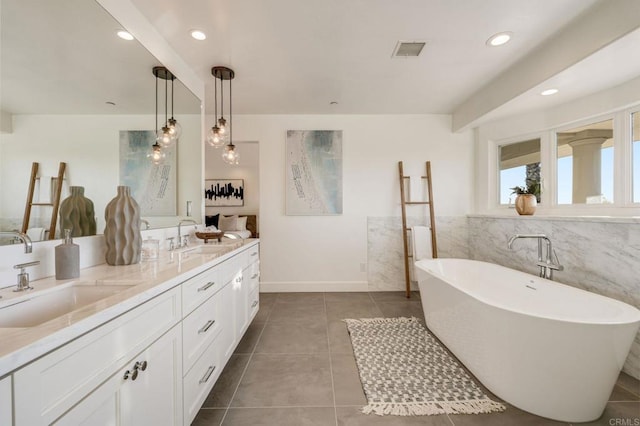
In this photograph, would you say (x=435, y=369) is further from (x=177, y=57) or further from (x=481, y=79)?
(x=177, y=57)

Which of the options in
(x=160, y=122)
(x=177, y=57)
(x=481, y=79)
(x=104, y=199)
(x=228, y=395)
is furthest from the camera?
(x=481, y=79)

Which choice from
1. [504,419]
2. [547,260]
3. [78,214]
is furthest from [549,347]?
[78,214]

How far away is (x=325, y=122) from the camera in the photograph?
3.59 meters

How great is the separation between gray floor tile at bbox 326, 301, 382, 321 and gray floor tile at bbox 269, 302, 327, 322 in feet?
0.30

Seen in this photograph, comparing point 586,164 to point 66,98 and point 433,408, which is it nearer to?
point 433,408

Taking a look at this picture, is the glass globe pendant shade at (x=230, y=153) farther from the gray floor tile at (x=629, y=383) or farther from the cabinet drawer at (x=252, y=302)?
the gray floor tile at (x=629, y=383)

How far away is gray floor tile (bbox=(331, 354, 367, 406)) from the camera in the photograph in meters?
1.57

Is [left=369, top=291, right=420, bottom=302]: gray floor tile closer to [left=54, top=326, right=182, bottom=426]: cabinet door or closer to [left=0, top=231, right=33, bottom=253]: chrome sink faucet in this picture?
[left=54, top=326, right=182, bottom=426]: cabinet door

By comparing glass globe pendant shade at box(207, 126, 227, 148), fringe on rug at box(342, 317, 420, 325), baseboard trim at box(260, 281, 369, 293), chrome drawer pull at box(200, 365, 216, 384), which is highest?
glass globe pendant shade at box(207, 126, 227, 148)

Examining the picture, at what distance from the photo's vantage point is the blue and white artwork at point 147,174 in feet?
5.36

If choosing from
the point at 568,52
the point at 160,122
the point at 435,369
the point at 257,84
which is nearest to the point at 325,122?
the point at 257,84

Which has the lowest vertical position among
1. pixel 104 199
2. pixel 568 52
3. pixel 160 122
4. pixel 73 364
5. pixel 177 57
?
pixel 73 364

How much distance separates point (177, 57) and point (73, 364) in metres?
2.31

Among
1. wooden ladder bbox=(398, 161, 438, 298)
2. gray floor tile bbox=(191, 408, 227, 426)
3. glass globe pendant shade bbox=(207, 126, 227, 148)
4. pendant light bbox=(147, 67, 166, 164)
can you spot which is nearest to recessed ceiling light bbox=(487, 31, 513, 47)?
wooden ladder bbox=(398, 161, 438, 298)
